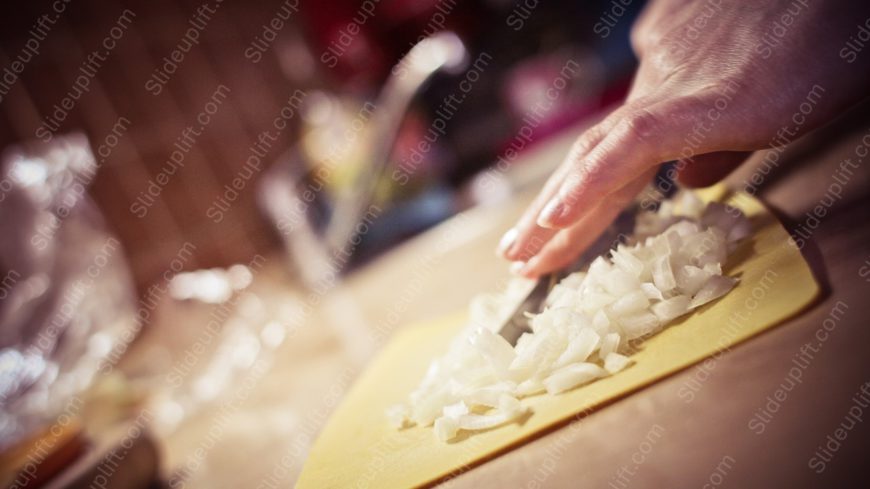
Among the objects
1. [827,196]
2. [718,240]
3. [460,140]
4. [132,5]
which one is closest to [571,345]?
[718,240]

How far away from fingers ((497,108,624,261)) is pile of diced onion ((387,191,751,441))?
151 millimetres

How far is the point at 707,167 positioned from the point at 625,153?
1.02 ft

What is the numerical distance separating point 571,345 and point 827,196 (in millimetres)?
437

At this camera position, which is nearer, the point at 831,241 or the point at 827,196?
the point at 831,241

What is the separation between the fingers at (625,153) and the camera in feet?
2.40

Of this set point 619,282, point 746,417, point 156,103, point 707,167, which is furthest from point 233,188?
point 746,417

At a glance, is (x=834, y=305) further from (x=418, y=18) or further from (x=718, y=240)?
(x=418, y=18)

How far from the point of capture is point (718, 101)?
2.46 feet

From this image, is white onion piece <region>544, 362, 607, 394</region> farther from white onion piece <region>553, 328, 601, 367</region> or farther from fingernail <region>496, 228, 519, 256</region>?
fingernail <region>496, 228, 519, 256</region>

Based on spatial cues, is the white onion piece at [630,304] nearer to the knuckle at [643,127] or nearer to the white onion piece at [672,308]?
the white onion piece at [672,308]

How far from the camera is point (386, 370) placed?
3.47 feet

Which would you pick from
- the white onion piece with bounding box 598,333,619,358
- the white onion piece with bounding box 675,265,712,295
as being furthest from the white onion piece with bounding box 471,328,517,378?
the white onion piece with bounding box 675,265,712,295

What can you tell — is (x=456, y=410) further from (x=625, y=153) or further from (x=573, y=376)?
(x=625, y=153)

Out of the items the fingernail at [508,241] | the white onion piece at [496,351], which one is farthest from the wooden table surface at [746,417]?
the fingernail at [508,241]
